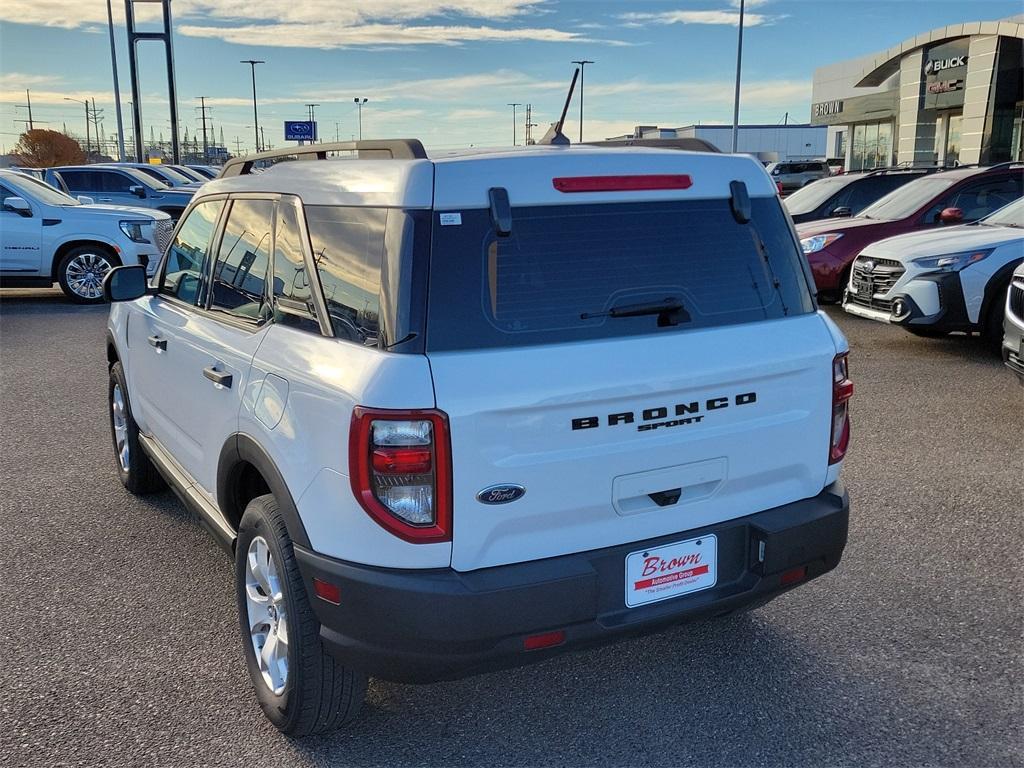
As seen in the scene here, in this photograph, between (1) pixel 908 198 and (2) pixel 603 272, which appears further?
(1) pixel 908 198

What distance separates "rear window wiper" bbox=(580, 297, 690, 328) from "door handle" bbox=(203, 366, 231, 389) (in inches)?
52.5

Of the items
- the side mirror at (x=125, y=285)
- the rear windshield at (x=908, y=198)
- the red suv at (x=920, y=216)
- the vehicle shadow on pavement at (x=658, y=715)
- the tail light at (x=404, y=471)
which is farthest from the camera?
the rear windshield at (x=908, y=198)

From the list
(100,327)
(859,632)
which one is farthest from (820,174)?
(859,632)

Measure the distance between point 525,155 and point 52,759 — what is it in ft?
7.82

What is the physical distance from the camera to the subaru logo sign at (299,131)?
49844 millimetres

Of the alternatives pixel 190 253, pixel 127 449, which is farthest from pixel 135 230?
pixel 190 253

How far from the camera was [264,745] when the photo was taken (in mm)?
2988

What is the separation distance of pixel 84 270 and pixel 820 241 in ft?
33.5

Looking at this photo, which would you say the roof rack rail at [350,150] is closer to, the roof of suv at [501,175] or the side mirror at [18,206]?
the roof of suv at [501,175]

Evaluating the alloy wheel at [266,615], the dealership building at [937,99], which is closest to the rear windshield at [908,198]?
the alloy wheel at [266,615]

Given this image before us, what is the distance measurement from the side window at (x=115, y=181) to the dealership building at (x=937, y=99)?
31664 millimetres

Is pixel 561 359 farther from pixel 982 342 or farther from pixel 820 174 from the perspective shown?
pixel 820 174

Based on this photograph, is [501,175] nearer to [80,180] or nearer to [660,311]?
[660,311]

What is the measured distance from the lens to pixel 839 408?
3.18 metres
